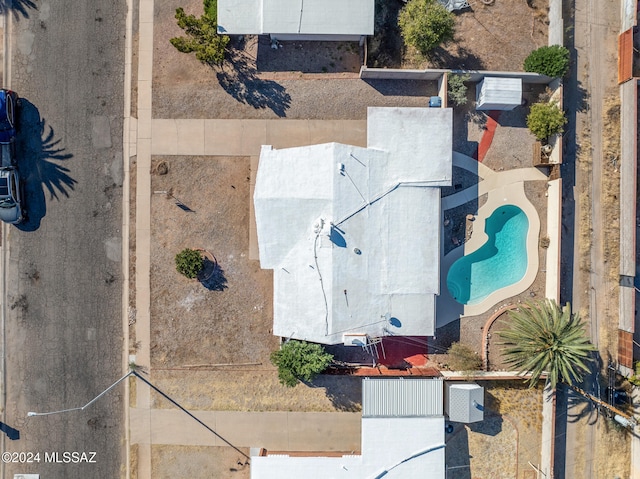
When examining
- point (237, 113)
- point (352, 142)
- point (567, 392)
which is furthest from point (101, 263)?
point (567, 392)

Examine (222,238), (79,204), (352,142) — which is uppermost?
(352,142)

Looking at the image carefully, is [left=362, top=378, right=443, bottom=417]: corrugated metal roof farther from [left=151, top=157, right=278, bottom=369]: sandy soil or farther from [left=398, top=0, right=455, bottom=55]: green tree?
[left=398, top=0, right=455, bottom=55]: green tree

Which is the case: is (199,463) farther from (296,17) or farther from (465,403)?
(296,17)

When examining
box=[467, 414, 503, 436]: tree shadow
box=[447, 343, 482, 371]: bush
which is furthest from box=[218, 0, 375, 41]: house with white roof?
box=[467, 414, 503, 436]: tree shadow

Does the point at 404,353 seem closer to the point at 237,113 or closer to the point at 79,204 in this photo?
the point at 237,113

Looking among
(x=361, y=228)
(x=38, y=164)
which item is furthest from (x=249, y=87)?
(x=38, y=164)

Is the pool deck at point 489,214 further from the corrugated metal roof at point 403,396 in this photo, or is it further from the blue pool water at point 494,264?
the corrugated metal roof at point 403,396
